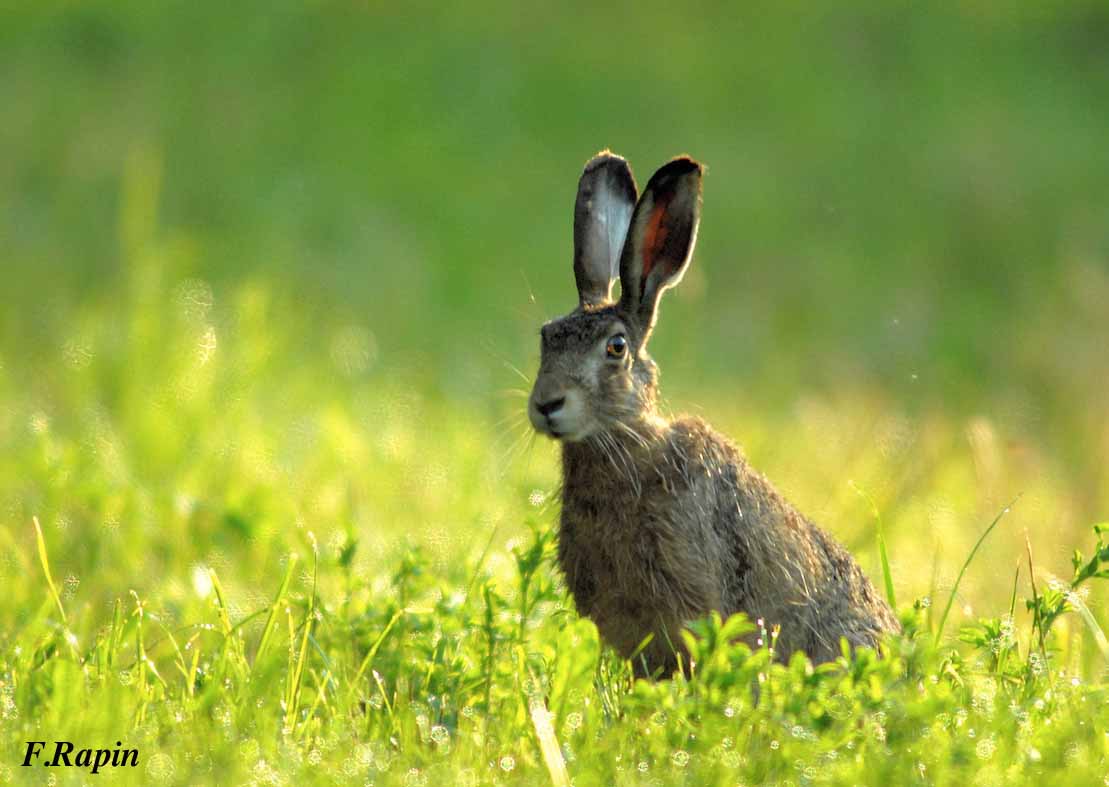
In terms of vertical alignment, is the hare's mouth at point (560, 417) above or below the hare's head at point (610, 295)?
below

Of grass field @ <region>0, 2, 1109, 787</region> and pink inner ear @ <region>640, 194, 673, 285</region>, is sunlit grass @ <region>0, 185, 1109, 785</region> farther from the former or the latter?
pink inner ear @ <region>640, 194, 673, 285</region>

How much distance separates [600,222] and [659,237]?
0.21 m

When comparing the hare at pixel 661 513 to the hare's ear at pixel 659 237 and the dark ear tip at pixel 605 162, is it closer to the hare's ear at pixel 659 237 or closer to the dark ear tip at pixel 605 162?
the hare's ear at pixel 659 237

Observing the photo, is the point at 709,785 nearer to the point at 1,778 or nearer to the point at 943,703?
the point at 943,703

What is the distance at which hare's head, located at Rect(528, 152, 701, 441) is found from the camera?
4.28 meters

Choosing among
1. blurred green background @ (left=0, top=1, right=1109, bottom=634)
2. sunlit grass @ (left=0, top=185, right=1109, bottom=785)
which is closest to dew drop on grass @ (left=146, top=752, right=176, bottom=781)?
sunlit grass @ (left=0, top=185, right=1109, bottom=785)

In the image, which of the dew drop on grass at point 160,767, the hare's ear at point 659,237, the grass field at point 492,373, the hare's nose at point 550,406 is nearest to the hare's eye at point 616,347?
the hare's ear at point 659,237

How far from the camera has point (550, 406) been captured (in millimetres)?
4223

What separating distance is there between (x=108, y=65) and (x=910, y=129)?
6.25 m

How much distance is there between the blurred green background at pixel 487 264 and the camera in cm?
569

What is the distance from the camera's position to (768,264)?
10.5m

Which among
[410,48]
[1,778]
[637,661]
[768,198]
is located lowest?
[1,778]

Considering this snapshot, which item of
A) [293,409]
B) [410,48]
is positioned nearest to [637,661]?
[293,409]

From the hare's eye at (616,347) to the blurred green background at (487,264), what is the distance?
0.60 metres
